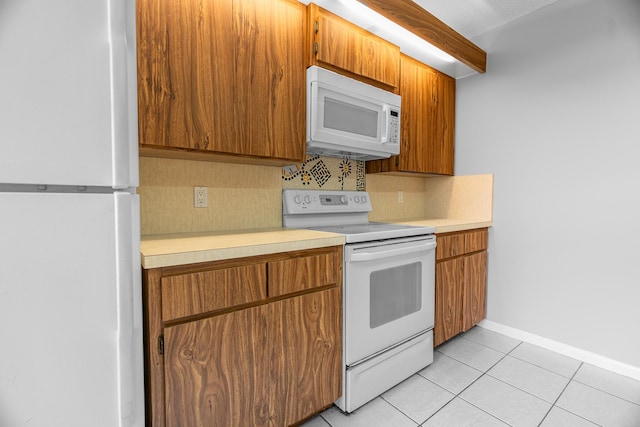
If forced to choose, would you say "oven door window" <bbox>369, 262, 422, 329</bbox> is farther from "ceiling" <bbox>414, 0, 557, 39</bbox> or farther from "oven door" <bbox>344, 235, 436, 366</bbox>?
"ceiling" <bbox>414, 0, 557, 39</bbox>

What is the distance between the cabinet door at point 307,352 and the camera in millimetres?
1268

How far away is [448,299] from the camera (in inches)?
82.0

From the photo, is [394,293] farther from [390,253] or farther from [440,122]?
[440,122]

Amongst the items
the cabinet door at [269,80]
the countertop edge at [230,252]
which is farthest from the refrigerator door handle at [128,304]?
the cabinet door at [269,80]

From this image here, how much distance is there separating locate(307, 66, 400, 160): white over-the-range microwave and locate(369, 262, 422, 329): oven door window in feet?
2.58

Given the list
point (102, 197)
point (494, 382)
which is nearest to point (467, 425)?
point (494, 382)

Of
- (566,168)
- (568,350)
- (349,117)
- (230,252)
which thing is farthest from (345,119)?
(568,350)

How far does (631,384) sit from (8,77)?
119 inches

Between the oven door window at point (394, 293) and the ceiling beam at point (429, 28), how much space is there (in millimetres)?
1419

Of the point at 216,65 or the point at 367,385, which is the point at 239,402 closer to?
the point at 367,385

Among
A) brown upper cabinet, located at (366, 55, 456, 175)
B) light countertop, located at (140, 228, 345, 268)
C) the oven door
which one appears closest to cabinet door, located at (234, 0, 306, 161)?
light countertop, located at (140, 228, 345, 268)

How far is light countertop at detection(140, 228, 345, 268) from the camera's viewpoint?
98 centimetres

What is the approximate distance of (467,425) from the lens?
55.5 inches

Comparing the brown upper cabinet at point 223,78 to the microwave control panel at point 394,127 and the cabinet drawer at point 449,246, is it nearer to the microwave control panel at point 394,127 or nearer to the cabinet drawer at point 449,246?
the microwave control panel at point 394,127
